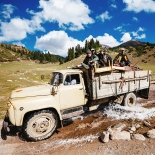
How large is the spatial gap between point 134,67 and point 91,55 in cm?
306

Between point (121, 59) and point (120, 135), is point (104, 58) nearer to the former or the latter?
point (121, 59)

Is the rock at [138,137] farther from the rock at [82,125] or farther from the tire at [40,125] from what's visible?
the tire at [40,125]

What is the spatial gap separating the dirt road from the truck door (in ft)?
3.69

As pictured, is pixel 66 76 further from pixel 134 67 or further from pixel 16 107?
pixel 134 67

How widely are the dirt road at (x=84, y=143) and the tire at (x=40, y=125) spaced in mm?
255

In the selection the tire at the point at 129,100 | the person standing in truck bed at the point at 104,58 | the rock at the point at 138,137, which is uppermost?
the person standing in truck bed at the point at 104,58

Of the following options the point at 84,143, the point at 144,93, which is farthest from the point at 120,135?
the point at 144,93

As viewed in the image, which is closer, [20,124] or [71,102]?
[20,124]

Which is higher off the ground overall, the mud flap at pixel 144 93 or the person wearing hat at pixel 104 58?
the person wearing hat at pixel 104 58

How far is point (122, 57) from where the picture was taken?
34.6ft

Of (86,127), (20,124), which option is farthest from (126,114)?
(20,124)

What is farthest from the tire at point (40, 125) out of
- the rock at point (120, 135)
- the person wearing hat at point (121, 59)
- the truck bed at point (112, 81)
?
the person wearing hat at point (121, 59)

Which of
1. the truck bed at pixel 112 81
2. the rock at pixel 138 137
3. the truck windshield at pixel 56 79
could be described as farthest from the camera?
the truck bed at pixel 112 81

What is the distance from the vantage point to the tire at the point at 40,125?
6.27 meters
